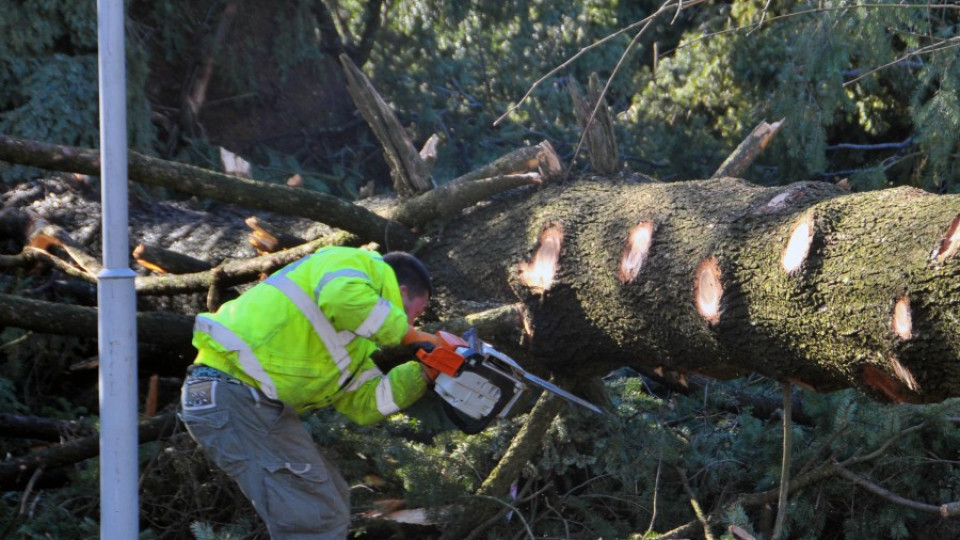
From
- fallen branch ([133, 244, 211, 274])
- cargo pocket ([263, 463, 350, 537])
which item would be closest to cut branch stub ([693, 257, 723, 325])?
cargo pocket ([263, 463, 350, 537])

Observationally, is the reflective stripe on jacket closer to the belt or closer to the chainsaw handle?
the belt

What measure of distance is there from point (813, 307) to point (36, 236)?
3.98 meters

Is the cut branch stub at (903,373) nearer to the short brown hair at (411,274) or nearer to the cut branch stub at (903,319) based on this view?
the cut branch stub at (903,319)

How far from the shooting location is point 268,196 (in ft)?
14.3

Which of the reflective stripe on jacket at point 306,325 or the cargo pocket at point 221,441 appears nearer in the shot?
the reflective stripe on jacket at point 306,325

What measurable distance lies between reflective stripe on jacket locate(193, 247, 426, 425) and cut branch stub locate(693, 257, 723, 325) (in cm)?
95

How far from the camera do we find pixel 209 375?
3395 millimetres

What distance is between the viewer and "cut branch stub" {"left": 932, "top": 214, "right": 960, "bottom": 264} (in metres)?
2.50

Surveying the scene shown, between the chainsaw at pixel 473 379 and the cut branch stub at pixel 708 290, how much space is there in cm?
63

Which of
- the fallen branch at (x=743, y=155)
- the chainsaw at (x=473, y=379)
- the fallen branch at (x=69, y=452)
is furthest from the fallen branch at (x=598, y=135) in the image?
the fallen branch at (x=69, y=452)

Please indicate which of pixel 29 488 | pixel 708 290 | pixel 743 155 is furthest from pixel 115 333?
pixel 743 155

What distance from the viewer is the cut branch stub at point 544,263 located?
380 cm

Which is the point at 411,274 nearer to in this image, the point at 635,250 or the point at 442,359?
the point at 442,359

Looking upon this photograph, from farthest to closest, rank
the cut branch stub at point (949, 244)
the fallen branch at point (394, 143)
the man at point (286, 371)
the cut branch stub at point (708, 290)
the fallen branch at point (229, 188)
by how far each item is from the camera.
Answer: the fallen branch at point (394, 143) → the fallen branch at point (229, 188) → the man at point (286, 371) → the cut branch stub at point (708, 290) → the cut branch stub at point (949, 244)
